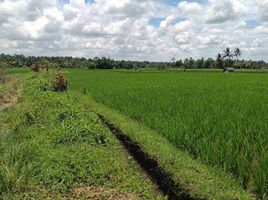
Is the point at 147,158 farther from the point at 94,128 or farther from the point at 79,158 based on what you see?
the point at 94,128

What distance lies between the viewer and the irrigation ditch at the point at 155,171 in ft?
18.2

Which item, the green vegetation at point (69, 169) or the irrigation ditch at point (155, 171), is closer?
the green vegetation at point (69, 169)

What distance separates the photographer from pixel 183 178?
5664 mm

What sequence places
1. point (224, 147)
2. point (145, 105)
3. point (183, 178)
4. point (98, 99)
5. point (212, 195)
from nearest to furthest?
point (212, 195), point (183, 178), point (224, 147), point (145, 105), point (98, 99)

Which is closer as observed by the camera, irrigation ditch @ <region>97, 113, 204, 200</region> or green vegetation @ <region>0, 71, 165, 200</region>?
green vegetation @ <region>0, 71, 165, 200</region>

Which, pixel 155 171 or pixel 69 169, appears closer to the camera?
pixel 69 169

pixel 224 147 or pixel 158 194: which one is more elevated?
pixel 224 147

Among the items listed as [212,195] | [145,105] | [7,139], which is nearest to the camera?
[212,195]

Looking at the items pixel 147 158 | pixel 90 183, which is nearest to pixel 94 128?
pixel 147 158

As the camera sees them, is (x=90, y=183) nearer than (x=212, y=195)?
No

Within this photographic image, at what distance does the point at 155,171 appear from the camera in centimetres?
651

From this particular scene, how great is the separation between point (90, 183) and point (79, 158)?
932 mm

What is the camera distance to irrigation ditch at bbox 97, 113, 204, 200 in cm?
554

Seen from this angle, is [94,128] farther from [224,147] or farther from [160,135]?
[224,147]
